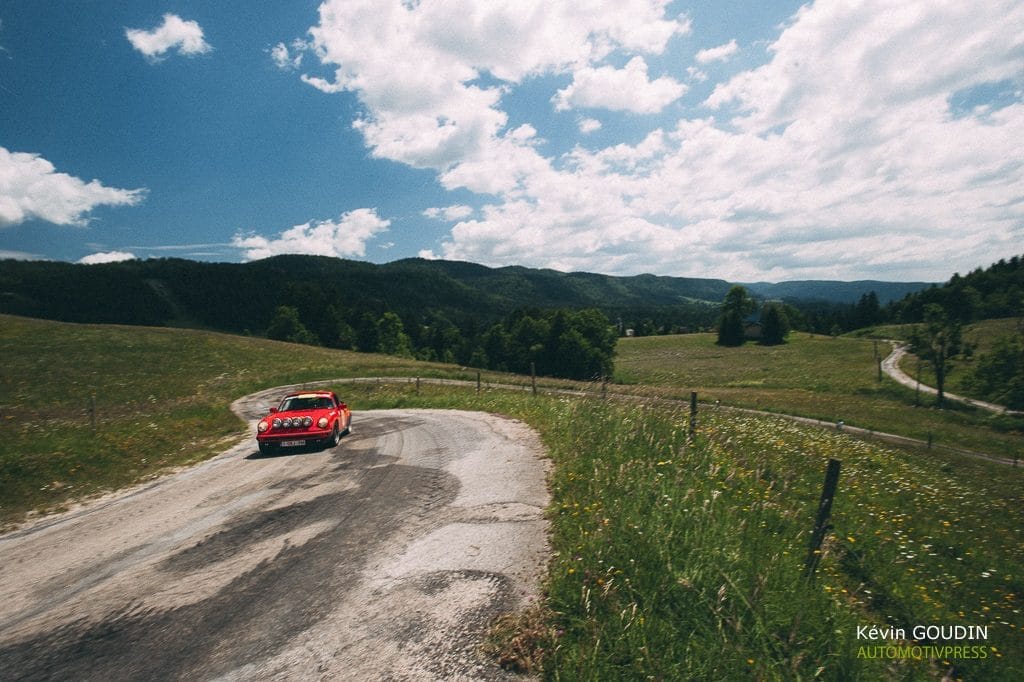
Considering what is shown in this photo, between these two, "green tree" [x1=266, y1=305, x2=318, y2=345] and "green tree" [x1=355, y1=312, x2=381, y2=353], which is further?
"green tree" [x1=355, y1=312, x2=381, y2=353]

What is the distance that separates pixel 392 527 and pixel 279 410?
9.12 meters

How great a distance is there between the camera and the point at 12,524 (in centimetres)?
789

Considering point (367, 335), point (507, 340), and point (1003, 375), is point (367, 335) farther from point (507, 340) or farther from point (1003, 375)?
point (1003, 375)

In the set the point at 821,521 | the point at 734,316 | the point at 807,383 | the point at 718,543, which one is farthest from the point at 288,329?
the point at 734,316

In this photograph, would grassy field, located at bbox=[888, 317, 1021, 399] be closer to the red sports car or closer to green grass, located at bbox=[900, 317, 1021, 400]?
green grass, located at bbox=[900, 317, 1021, 400]

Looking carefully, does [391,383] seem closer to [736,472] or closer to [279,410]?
[279,410]

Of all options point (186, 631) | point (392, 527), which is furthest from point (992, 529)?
point (186, 631)

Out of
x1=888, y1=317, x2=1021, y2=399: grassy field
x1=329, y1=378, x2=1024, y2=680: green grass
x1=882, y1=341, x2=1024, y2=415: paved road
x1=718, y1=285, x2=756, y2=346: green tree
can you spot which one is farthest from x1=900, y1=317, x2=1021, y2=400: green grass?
x1=329, y1=378, x2=1024, y2=680: green grass

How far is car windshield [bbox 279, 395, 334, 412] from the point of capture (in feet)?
45.4

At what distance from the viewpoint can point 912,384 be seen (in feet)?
168

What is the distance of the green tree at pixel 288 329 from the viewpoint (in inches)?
3278

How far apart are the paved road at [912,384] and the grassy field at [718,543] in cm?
3768

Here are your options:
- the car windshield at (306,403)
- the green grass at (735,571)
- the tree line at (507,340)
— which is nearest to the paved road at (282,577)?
the green grass at (735,571)

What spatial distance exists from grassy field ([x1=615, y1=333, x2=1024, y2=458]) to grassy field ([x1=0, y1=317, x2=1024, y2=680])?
51.7 feet
